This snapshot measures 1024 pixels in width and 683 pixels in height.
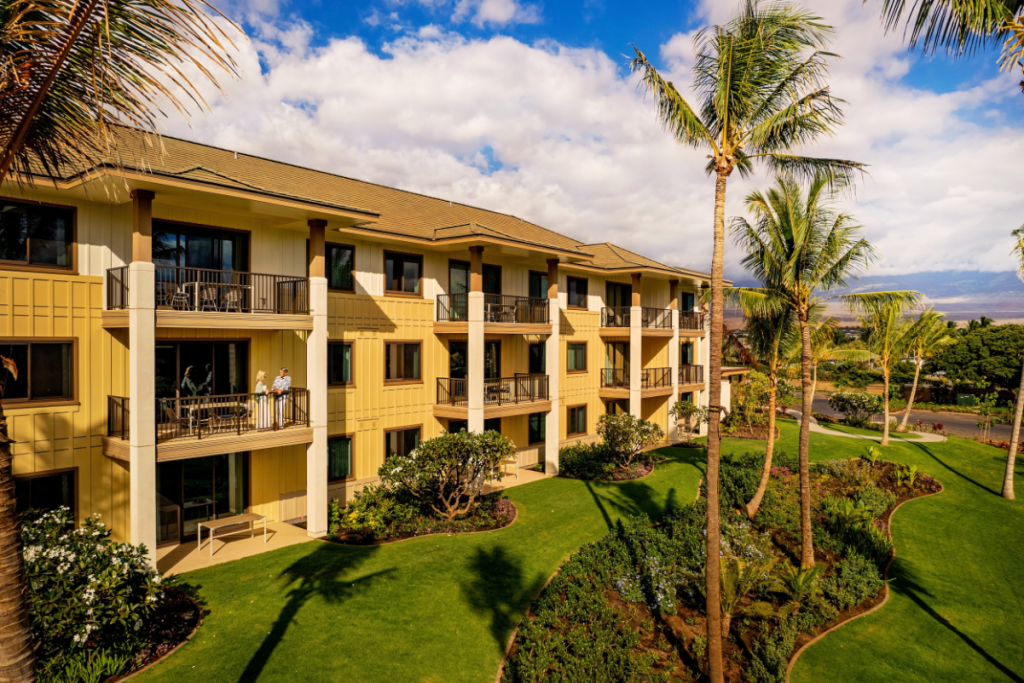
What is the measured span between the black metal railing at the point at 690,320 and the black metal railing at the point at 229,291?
20283 mm

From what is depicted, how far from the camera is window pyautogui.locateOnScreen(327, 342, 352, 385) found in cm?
1622

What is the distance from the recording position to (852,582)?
1342 centimetres

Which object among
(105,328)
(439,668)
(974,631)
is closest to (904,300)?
(974,631)

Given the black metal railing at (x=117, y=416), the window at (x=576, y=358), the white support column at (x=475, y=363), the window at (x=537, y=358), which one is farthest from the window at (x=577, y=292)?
the black metal railing at (x=117, y=416)

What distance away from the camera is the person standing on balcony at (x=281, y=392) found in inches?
546

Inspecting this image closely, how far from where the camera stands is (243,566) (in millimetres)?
12141

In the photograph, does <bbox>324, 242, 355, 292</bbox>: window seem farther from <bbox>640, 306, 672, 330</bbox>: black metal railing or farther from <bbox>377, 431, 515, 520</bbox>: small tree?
<bbox>640, 306, 672, 330</bbox>: black metal railing

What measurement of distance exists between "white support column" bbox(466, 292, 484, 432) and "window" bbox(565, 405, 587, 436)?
24.0 ft

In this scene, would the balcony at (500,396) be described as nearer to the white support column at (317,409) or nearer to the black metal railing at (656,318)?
the white support column at (317,409)

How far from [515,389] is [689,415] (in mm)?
12496

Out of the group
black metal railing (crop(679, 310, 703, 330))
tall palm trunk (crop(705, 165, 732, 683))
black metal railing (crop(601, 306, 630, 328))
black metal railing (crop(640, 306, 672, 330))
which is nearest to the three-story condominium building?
black metal railing (crop(601, 306, 630, 328))

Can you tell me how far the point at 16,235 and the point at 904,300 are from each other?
72.3ft

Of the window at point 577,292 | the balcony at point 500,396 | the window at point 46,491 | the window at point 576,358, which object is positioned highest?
the window at point 577,292

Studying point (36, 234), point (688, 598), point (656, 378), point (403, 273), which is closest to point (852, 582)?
point (688, 598)
